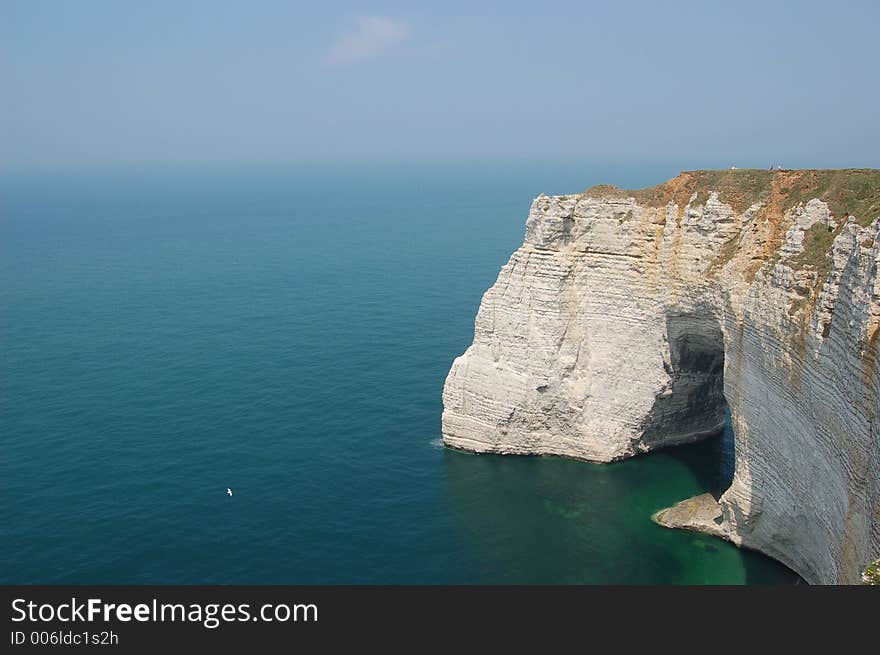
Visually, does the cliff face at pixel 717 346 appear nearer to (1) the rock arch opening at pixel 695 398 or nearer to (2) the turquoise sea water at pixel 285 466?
(1) the rock arch opening at pixel 695 398

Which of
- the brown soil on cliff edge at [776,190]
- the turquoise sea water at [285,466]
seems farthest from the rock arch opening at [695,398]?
the brown soil on cliff edge at [776,190]

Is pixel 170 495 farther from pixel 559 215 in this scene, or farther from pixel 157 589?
pixel 559 215

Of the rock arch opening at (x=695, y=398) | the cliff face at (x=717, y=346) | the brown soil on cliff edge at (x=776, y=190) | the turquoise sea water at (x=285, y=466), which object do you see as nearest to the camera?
the cliff face at (x=717, y=346)

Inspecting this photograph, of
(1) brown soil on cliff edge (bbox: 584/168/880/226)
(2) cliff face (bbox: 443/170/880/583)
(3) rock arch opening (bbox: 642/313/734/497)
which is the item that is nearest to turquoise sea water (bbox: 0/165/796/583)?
(3) rock arch opening (bbox: 642/313/734/497)

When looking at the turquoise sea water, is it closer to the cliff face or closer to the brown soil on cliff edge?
the cliff face

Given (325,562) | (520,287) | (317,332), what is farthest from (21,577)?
(317,332)

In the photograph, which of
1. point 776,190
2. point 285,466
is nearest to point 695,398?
point 776,190

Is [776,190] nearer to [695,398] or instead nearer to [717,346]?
[717,346]
